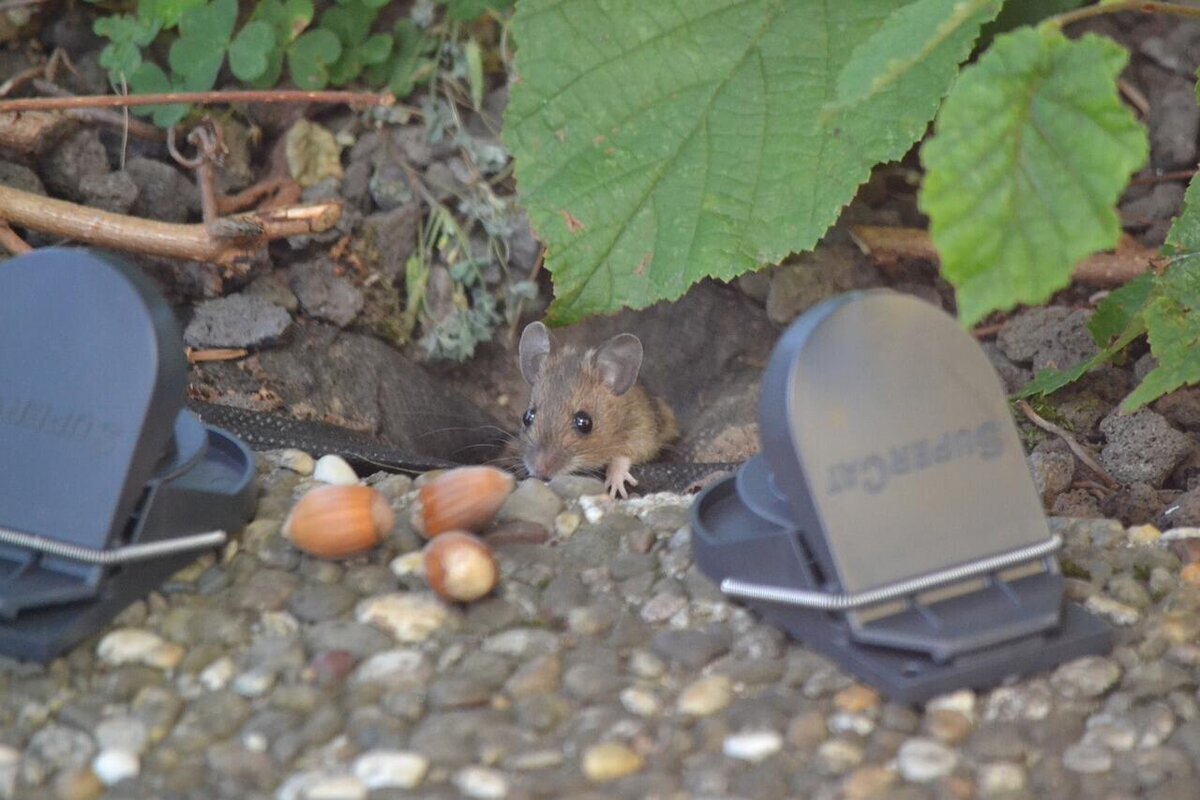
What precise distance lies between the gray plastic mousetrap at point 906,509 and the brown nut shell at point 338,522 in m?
0.74

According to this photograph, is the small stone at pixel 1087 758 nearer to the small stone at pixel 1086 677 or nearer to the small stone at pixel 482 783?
the small stone at pixel 1086 677

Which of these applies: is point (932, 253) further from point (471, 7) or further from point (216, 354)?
point (216, 354)

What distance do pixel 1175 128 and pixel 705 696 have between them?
3045mm

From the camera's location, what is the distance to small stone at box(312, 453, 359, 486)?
10.1 ft

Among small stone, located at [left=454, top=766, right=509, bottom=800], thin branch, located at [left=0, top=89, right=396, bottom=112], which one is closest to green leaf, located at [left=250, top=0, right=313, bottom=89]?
thin branch, located at [left=0, top=89, right=396, bottom=112]

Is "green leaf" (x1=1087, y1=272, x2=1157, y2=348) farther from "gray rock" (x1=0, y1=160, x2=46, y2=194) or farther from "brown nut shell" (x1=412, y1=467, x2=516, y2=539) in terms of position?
"gray rock" (x1=0, y1=160, x2=46, y2=194)

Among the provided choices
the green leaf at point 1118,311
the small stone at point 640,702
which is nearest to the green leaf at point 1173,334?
the green leaf at point 1118,311

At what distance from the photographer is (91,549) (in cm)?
238

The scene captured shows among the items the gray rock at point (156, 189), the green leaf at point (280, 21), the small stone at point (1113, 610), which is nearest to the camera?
the small stone at point (1113, 610)

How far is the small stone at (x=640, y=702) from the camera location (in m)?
2.23

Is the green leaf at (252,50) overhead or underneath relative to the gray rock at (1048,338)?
overhead

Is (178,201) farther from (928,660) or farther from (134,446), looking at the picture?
(928,660)

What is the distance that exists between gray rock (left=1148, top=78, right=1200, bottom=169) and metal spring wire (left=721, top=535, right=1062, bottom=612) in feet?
8.31

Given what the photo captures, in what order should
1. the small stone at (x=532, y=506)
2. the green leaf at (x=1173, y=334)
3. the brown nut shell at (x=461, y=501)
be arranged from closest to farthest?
the brown nut shell at (x=461, y=501), the small stone at (x=532, y=506), the green leaf at (x=1173, y=334)
